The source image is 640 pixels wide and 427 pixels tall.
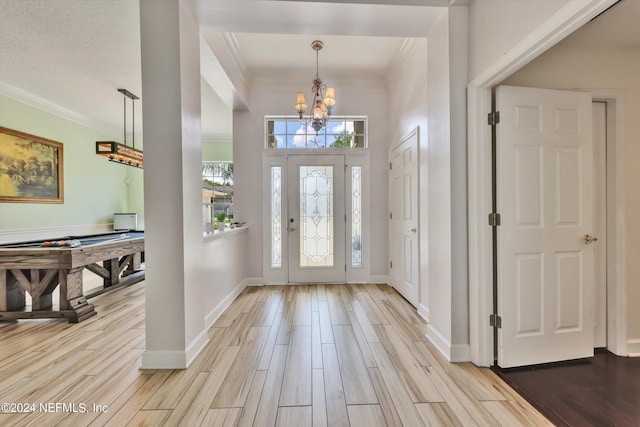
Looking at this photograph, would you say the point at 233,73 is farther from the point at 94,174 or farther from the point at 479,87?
the point at 94,174

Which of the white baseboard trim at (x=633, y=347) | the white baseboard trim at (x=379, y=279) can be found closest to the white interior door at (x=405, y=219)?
the white baseboard trim at (x=379, y=279)

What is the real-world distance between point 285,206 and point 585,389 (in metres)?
3.54

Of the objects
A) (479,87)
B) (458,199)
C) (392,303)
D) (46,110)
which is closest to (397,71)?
(479,87)

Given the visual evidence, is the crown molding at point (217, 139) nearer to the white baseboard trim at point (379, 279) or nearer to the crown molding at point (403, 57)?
the crown molding at point (403, 57)

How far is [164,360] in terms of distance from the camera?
1.97 meters

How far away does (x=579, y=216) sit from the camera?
6.68 feet

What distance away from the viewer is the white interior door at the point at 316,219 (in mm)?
4148

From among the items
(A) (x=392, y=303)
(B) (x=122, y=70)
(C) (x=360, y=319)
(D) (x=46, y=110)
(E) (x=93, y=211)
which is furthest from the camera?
(E) (x=93, y=211)

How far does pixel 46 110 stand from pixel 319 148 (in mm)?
4861

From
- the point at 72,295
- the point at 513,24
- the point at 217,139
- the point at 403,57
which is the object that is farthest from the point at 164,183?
the point at 217,139

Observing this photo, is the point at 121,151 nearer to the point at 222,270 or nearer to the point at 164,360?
the point at 222,270

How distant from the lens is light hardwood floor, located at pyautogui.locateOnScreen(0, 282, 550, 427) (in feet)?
4.94

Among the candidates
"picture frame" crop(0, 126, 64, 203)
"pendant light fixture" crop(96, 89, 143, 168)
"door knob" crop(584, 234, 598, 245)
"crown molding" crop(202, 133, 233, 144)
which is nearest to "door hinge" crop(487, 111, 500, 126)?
"door knob" crop(584, 234, 598, 245)

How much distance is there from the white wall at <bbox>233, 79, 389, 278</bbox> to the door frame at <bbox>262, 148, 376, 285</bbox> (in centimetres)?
7
